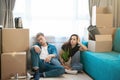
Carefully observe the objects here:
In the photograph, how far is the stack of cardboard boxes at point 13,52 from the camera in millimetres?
3443

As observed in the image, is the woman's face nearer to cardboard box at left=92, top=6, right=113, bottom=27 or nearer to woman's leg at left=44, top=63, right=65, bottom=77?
cardboard box at left=92, top=6, right=113, bottom=27

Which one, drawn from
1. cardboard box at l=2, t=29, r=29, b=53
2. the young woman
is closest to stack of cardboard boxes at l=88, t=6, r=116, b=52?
the young woman

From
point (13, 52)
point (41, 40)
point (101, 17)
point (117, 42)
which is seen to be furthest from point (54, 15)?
point (117, 42)

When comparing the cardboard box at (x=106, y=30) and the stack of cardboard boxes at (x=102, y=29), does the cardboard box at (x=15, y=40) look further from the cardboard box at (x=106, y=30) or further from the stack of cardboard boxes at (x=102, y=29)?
the cardboard box at (x=106, y=30)

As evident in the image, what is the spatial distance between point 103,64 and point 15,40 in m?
1.67

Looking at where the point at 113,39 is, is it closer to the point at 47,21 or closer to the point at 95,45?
the point at 95,45

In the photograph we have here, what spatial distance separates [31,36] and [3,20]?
25.5 inches

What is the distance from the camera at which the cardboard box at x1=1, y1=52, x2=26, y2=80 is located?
11.3 ft

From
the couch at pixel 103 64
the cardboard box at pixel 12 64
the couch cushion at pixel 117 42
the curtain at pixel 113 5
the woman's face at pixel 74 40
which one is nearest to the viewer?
the couch at pixel 103 64

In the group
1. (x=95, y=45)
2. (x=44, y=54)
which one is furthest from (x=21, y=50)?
(x=95, y=45)

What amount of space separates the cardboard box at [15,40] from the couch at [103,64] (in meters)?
1.16

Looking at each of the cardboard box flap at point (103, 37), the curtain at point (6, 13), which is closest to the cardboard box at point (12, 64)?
the curtain at point (6, 13)

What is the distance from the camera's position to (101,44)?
394 centimetres

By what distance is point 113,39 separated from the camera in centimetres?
425
